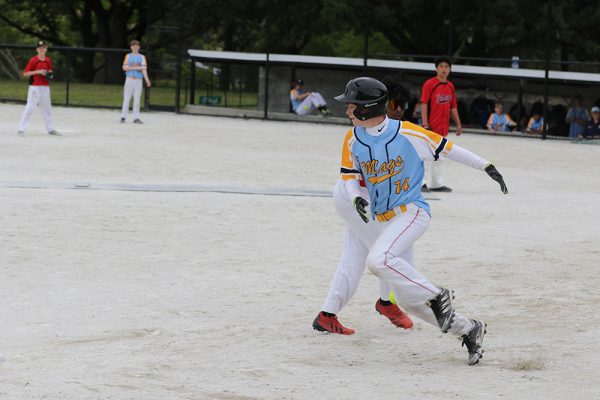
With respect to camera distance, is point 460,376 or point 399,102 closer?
point 460,376

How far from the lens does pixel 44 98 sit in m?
22.4

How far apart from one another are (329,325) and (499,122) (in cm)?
2171

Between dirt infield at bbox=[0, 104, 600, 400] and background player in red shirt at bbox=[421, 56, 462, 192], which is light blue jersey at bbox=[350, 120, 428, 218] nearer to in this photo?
dirt infield at bbox=[0, 104, 600, 400]

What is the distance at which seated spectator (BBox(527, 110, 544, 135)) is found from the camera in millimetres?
28109

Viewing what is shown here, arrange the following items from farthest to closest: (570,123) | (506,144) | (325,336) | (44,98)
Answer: (570,123) < (506,144) < (44,98) < (325,336)

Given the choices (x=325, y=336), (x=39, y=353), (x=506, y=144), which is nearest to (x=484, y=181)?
(x=506, y=144)

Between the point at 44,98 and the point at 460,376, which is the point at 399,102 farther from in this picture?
the point at 44,98

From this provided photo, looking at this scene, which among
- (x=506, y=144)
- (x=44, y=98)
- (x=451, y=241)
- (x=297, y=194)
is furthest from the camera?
(x=506, y=144)

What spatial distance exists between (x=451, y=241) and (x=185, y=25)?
2768cm

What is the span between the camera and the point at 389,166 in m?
7.24

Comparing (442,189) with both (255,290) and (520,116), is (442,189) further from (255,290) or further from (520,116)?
(520,116)

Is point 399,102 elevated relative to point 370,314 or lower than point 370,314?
elevated

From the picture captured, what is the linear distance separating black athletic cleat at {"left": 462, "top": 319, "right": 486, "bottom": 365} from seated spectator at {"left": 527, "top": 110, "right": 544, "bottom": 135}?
21727 millimetres

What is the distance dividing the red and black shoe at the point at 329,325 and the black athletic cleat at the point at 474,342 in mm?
959
